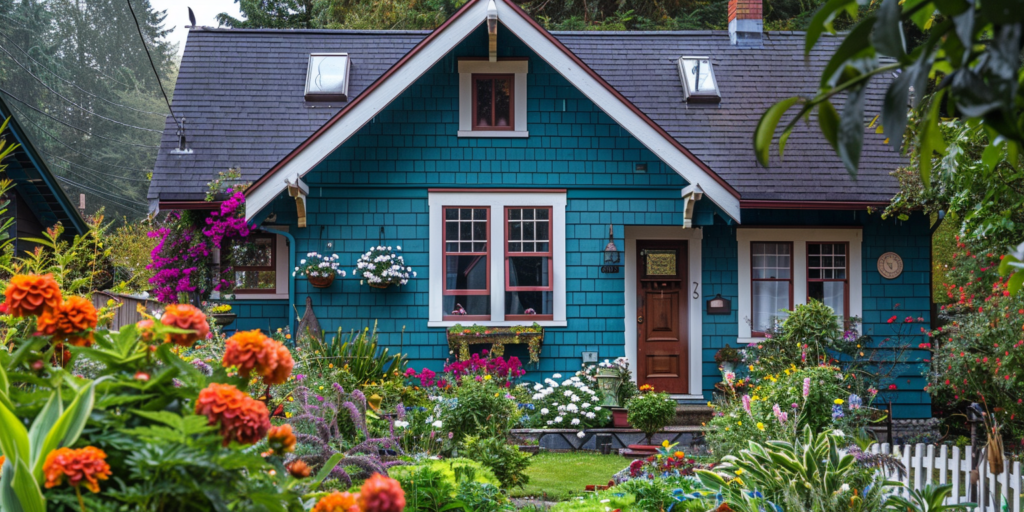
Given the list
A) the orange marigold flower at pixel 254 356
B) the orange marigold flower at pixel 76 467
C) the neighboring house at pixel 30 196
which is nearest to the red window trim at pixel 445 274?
the neighboring house at pixel 30 196

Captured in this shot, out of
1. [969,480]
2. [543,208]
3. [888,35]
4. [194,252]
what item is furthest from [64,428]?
[194,252]

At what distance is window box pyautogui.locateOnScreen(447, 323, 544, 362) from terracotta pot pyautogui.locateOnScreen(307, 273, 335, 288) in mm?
1585

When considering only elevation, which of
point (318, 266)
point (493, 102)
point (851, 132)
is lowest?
point (318, 266)

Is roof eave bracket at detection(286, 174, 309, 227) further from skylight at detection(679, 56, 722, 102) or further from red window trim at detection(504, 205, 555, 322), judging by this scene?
skylight at detection(679, 56, 722, 102)

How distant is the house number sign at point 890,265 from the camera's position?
35.0ft

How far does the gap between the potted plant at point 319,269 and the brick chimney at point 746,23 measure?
7681 millimetres

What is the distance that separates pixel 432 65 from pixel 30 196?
237 inches

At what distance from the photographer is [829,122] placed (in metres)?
0.88

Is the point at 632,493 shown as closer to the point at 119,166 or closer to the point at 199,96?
the point at 199,96

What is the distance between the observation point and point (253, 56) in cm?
1220

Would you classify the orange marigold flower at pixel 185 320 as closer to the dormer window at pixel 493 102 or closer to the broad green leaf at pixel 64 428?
the broad green leaf at pixel 64 428

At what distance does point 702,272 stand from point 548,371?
253 centimetres

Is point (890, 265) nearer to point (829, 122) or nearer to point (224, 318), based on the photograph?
point (224, 318)

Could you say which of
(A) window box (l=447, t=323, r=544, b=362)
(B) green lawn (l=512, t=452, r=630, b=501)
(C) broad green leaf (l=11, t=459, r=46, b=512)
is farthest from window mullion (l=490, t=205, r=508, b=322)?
(C) broad green leaf (l=11, t=459, r=46, b=512)
